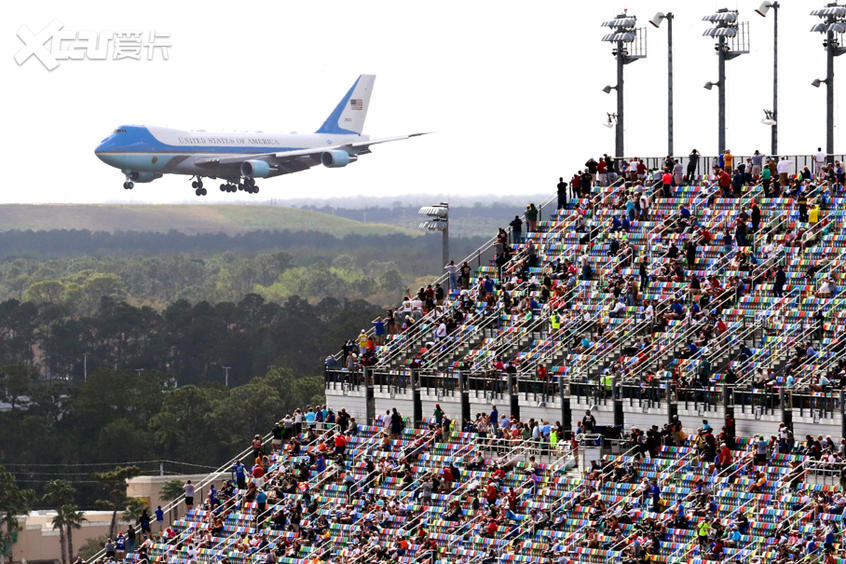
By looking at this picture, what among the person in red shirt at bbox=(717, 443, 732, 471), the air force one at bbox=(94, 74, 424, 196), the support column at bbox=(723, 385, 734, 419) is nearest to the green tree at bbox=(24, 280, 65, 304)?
the air force one at bbox=(94, 74, 424, 196)

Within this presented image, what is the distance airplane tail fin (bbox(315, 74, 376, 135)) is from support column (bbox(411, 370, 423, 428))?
92.7 m

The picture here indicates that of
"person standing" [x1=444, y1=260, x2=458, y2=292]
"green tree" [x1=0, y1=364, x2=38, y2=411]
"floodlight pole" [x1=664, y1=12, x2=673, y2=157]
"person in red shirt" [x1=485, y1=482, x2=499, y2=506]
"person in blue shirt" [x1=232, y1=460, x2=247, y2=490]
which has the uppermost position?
"floodlight pole" [x1=664, y1=12, x2=673, y2=157]

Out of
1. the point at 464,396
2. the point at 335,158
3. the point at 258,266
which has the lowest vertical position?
the point at 258,266

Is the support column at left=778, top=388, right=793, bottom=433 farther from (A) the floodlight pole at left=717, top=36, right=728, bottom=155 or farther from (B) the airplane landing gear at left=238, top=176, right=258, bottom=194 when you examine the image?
(B) the airplane landing gear at left=238, top=176, right=258, bottom=194

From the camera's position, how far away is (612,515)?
47.0 meters

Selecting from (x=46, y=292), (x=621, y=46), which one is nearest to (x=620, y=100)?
(x=621, y=46)

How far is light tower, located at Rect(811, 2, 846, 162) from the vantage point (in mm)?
57562

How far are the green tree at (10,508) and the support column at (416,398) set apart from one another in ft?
170

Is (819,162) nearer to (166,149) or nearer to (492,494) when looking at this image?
(492,494)

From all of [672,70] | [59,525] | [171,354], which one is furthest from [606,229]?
[171,354]

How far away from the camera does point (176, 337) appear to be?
173 meters

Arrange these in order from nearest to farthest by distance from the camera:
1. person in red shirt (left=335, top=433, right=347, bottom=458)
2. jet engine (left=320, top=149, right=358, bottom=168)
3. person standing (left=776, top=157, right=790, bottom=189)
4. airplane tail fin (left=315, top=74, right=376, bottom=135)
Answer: person in red shirt (left=335, top=433, right=347, bottom=458) < person standing (left=776, top=157, right=790, bottom=189) < jet engine (left=320, top=149, right=358, bottom=168) < airplane tail fin (left=315, top=74, right=376, bottom=135)

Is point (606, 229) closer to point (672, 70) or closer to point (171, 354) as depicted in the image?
point (672, 70)

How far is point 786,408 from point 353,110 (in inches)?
4078
